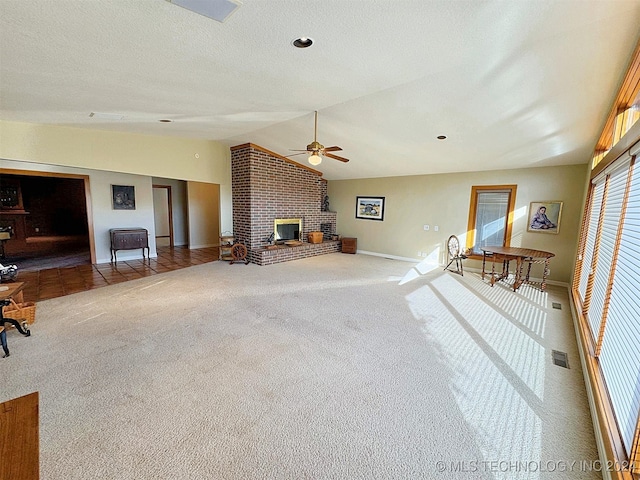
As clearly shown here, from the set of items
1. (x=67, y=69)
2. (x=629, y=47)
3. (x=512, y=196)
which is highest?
(x=629, y=47)

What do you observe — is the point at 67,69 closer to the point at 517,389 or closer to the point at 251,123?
the point at 251,123

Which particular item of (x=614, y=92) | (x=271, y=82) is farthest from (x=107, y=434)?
(x=614, y=92)

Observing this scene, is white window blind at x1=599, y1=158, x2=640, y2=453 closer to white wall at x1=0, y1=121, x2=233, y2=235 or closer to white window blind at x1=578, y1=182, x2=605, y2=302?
white window blind at x1=578, y1=182, x2=605, y2=302

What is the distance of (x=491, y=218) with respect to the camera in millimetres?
6023

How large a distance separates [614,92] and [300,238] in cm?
623

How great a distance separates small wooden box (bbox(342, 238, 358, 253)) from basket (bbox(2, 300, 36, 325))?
6.56m

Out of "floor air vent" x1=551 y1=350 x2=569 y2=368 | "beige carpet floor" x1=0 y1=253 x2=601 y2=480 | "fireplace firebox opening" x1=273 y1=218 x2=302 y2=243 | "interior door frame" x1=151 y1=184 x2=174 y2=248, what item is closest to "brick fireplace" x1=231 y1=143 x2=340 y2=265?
"fireplace firebox opening" x1=273 y1=218 x2=302 y2=243

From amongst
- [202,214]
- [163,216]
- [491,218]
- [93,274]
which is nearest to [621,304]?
[491,218]

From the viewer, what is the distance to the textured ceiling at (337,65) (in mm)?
1804

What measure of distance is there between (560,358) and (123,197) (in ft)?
27.1

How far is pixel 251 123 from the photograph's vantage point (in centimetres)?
460

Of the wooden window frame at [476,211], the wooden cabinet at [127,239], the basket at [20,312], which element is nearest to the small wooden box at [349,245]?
the wooden window frame at [476,211]

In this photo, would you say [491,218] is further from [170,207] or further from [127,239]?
[170,207]

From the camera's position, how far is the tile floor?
4250mm
